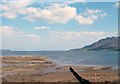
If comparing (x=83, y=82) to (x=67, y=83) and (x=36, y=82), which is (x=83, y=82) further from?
(x=36, y=82)

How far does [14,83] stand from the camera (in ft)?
119

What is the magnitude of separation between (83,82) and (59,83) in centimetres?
1946

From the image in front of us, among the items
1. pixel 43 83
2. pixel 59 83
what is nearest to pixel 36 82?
pixel 43 83

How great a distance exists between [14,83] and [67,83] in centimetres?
695

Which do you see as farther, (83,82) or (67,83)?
(67,83)

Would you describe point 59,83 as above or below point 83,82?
below

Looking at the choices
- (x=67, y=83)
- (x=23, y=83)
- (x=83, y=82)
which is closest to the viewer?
(x=83, y=82)

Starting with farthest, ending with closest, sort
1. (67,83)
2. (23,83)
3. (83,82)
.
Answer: (23,83), (67,83), (83,82)

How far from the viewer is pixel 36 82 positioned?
35719 millimetres

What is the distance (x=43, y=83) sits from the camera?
35719 mm

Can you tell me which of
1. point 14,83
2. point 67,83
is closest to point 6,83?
point 14,83

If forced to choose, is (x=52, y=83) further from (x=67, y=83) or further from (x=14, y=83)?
(x=14, y=83)

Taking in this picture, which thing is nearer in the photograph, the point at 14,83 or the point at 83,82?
the point at 83,82

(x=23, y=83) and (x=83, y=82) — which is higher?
(x=83, y=82)
